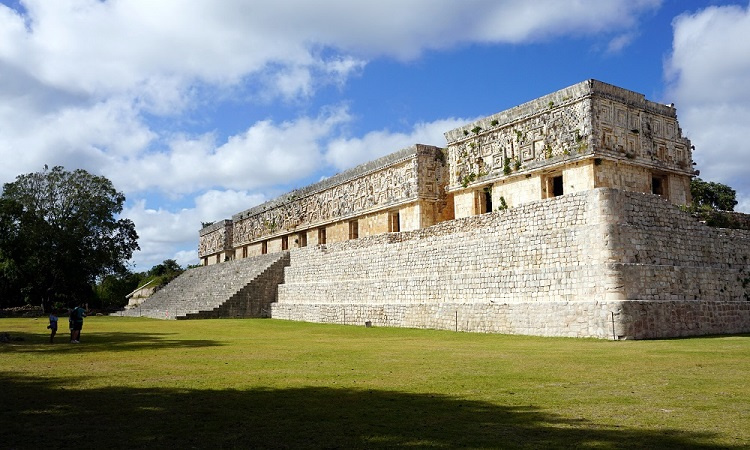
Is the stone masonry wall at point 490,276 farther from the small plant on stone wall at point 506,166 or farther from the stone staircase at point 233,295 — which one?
the stone staircase at point 233,295

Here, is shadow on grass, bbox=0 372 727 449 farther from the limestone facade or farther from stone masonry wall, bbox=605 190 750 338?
the limestone facade

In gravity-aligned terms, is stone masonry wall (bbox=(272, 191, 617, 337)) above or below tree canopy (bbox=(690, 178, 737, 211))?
below

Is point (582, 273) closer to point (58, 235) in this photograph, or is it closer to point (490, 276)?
point (490, 276)

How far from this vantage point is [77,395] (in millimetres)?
6008

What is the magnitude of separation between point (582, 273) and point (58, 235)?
29.7 meters

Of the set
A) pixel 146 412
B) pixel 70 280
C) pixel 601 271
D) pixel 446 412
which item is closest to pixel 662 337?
pixel 601 271

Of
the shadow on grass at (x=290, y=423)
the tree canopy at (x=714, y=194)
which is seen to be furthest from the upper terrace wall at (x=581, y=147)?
the tree canopy at (x=714, y=194)

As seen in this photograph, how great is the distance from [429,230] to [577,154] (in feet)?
15.8

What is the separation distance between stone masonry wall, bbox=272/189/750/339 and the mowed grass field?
1.92 meters

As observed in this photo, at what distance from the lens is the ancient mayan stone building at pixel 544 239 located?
1262cm

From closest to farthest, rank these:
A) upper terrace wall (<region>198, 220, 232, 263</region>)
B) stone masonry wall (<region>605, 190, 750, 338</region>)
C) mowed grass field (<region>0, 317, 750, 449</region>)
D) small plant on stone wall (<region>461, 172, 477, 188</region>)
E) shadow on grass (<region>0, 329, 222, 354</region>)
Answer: mowed grass field (<region>0, 317, 750, 449</region>) → shadow on grass (<region>0, 329, 222, 354</region>) → stone masonry wall (<region>605, 190, 750, 338</region>) → small plant on stone wall (<region>461, 172, 477, 188</region>) → upper terrace wall (<region>198, 220, 232, 263</region>)

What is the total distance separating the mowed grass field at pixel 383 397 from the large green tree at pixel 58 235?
25.2 metres

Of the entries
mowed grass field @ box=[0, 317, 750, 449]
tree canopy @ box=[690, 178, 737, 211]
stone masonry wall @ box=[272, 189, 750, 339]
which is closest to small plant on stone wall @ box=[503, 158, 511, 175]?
stone masonry wall @ box=[272, 189, 750, 339]

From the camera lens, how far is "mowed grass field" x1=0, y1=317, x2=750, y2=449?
Answer: 4223mm
